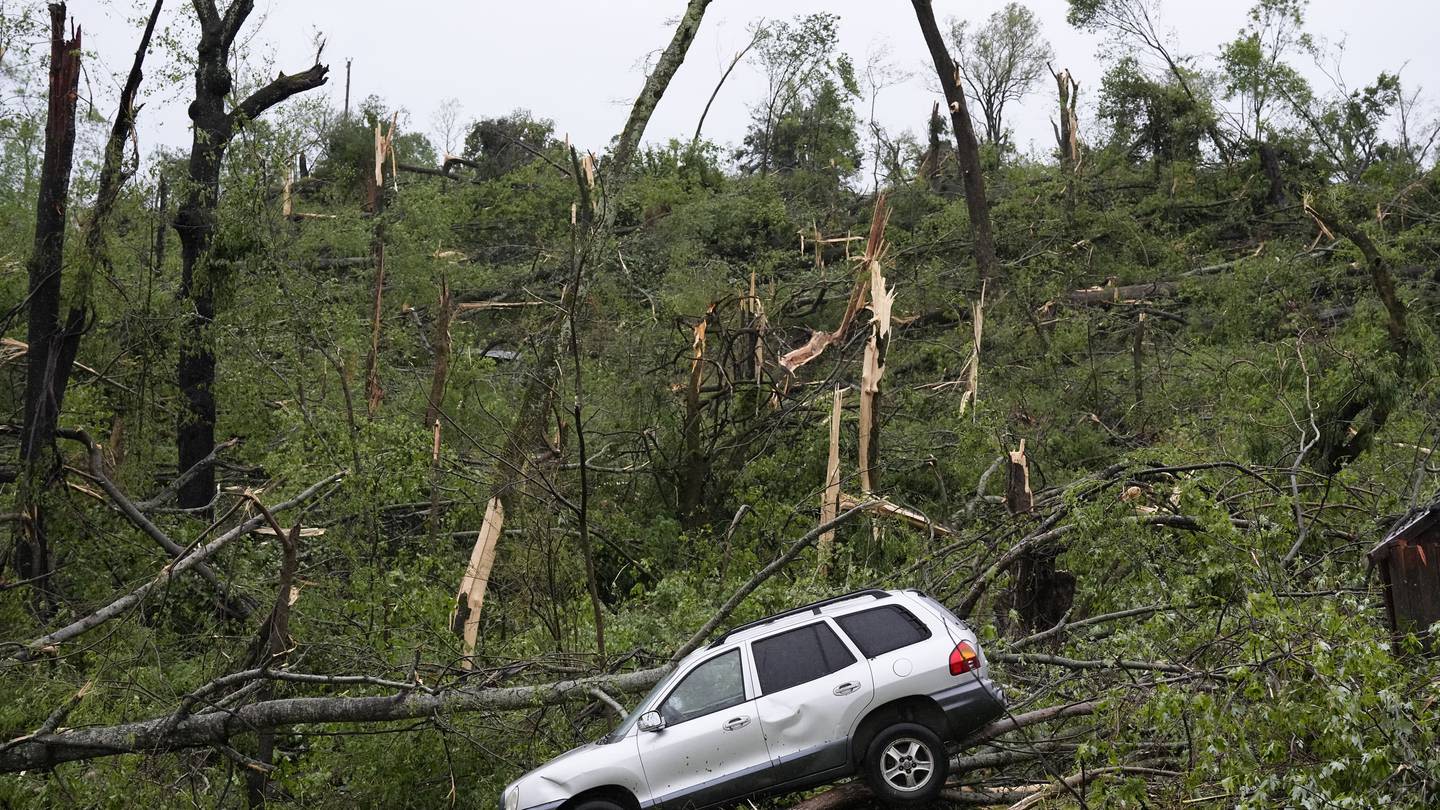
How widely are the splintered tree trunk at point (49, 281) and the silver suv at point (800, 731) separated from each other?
6496 millimetres

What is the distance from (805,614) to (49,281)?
8678 millimetres

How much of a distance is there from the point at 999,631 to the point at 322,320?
863 centimetres

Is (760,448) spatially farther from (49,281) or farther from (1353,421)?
(49,281)

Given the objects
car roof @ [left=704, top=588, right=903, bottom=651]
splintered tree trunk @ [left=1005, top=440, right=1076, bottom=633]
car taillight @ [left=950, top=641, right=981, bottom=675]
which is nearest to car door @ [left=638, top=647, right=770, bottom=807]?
car roof @ [left=704, top=588, right=903, bottom=651]

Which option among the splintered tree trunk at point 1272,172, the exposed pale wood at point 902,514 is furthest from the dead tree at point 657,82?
the splintered tree trunk at point 1272,172

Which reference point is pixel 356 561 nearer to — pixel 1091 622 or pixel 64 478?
pixel 64 478

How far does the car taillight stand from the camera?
6.68 m

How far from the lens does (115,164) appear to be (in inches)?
465

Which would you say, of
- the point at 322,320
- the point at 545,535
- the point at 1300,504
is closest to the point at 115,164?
the point at 322,320

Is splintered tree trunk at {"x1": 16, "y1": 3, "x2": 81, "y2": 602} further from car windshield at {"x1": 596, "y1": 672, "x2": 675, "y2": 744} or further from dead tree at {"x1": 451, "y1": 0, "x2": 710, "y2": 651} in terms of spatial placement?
car windshield at {"x1": 596, "y1": 672, "x2": 675, "y2": 744}

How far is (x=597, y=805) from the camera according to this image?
6.71 metres

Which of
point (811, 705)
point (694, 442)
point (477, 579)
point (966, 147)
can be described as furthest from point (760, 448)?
point (966, 147)

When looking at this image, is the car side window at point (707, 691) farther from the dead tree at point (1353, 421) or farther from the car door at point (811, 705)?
the dead tree at point (1353, 421)

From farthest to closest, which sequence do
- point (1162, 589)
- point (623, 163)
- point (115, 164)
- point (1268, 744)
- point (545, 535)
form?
point (623, 163)
point (115, 164)
point (545, 535)
point (1162, 589)
point (1268, 744)
